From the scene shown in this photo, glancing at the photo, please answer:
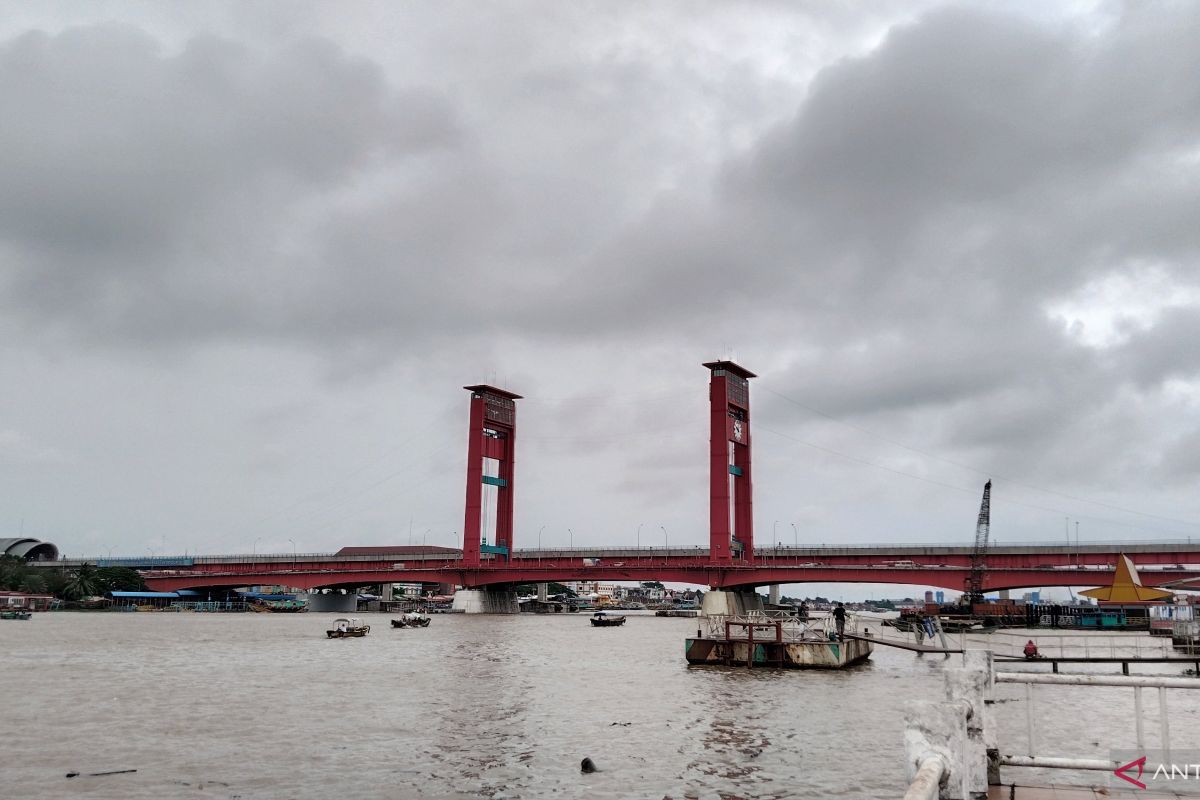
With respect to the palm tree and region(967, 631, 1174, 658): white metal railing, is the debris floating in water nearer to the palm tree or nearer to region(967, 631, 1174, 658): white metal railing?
region(967, 631, 1174, 658): white metal railing

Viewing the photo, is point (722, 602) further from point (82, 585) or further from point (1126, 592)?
point (82, 585)

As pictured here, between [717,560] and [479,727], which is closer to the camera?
[479,727]

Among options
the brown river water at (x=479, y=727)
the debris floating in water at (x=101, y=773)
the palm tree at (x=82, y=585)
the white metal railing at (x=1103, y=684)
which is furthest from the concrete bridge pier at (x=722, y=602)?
the palm tree at (x=82, y=585)

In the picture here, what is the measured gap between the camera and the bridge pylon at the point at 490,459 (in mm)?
120500

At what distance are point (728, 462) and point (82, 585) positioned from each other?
10331 cm

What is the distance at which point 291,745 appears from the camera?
22.2 meters

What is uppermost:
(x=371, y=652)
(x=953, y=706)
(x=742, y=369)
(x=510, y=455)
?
(x=742, y=369)

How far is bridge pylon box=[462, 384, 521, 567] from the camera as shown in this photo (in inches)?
→ 4744

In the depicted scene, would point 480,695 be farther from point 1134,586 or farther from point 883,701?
point 1134,586

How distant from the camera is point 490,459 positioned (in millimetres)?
132125

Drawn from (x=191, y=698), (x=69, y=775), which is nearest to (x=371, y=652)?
(x=191, y=698)

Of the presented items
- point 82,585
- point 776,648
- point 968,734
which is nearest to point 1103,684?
point 968,734

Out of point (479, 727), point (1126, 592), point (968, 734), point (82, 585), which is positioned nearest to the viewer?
point (968, 734)

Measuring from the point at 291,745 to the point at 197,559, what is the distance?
151m
